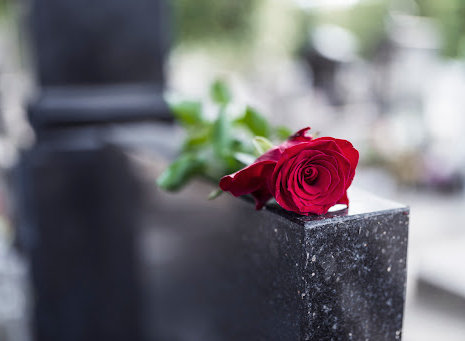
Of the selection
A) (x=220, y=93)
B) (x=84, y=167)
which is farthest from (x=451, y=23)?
(x=220, y=93)

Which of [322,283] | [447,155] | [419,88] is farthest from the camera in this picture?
[419,88]

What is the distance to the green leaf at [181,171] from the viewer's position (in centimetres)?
171

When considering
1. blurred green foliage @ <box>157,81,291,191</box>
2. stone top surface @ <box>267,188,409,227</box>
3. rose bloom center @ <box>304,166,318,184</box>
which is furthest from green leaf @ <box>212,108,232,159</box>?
rose bloom center @ <box>304,166,318,184</box>

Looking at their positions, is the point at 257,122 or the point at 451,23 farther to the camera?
the point at 451,23

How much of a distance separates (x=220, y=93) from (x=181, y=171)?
382 millimetres

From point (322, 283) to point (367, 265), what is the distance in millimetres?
141

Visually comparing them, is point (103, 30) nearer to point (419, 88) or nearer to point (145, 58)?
point (145, 58)

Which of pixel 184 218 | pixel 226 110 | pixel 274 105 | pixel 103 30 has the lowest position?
pixel 274 105

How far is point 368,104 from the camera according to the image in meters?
13.0

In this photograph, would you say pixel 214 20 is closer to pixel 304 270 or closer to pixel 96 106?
pixel 96 106

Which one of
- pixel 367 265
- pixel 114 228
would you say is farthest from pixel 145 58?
pixel 367 265

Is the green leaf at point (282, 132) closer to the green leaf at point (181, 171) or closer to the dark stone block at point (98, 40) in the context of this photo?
the green leaf at point (181, 171)

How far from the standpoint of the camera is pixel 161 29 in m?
3.13

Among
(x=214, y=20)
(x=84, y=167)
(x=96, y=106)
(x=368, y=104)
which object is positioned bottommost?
(x=368, y=104)
